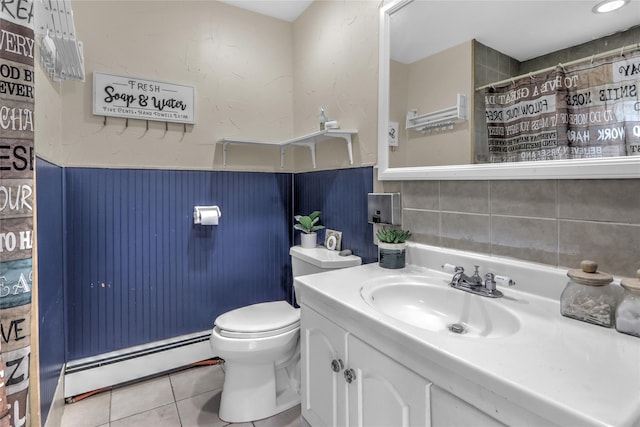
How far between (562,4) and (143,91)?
6.40 ft

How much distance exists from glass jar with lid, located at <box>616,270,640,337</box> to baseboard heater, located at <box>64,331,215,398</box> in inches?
78.7

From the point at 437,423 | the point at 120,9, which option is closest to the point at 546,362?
the point at 437,423

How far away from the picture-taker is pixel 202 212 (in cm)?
194

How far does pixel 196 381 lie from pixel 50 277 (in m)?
0.99

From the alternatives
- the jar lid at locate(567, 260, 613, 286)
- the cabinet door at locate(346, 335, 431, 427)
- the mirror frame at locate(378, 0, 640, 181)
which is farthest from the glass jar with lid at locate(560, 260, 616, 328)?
the cabinet door at locate(346, 335, 431, 427)

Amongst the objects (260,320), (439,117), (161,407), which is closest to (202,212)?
(260,320)

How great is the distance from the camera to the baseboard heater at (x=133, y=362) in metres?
1.73

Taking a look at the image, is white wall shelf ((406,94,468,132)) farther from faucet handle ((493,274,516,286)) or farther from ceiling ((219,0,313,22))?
ceiling ((219,0,313,22))

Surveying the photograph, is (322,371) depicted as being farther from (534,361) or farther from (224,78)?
(224,78)

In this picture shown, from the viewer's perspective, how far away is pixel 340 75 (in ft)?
6.11

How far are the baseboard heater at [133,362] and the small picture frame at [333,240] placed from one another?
974 millimetres

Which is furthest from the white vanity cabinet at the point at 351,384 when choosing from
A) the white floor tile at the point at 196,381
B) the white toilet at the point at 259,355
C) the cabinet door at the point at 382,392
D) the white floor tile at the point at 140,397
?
the white floor tile at the point at 140,397

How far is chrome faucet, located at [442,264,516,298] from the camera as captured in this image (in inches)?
40.1

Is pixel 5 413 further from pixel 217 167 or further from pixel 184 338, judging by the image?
pixel 217 167
